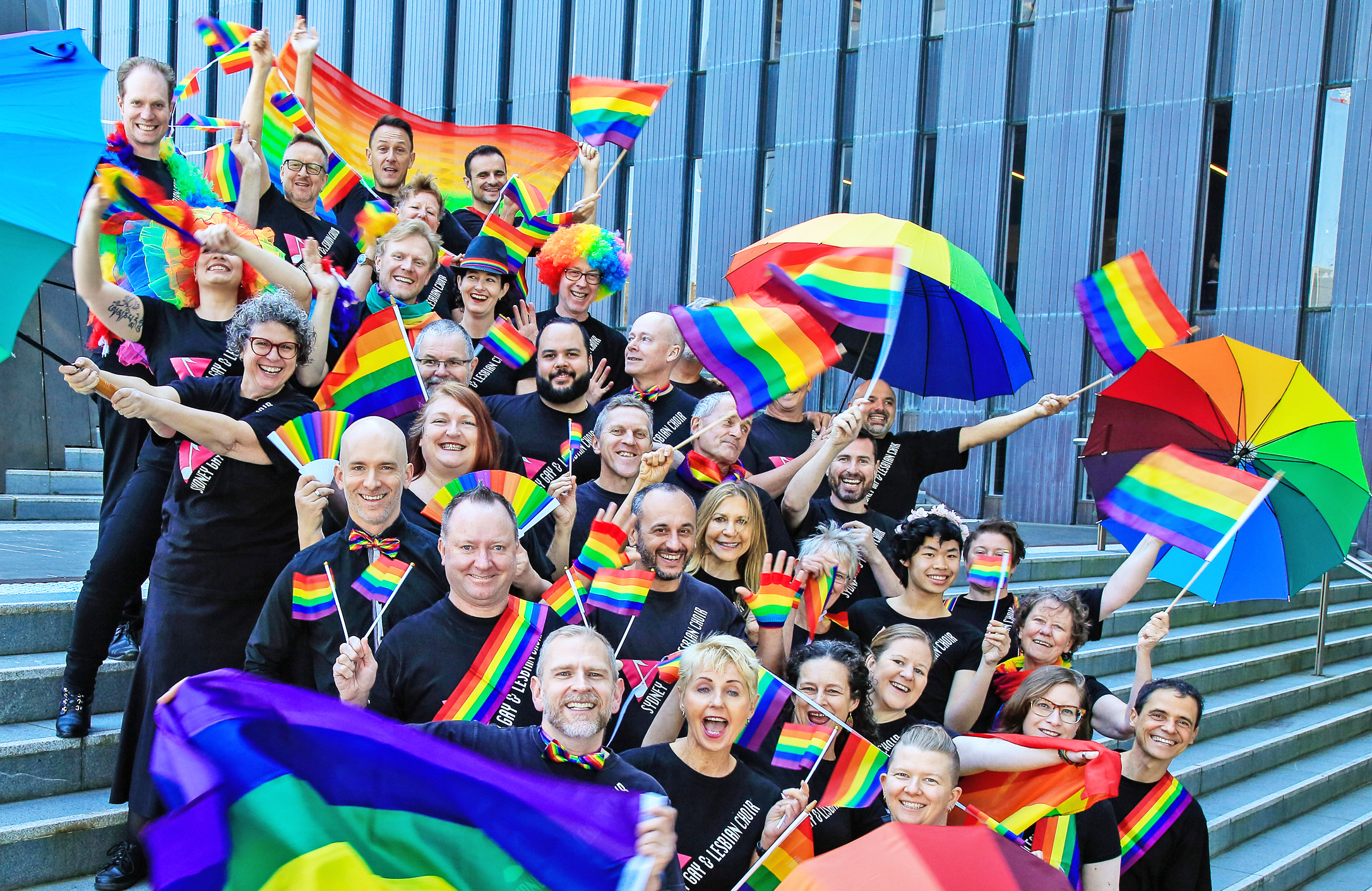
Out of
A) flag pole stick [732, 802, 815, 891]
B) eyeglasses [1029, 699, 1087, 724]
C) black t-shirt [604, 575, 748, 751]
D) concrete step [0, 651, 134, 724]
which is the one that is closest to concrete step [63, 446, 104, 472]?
concrete step [0, 651, 134, 724]

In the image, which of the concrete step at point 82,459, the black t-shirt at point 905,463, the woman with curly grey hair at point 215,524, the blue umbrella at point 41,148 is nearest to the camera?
the blue umbrella at point 41,148

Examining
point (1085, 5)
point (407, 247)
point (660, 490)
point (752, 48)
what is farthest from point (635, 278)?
point (660, 490)

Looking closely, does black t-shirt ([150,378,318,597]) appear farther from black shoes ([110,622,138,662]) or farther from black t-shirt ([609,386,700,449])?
black t-shirt ([609,386,700,449])

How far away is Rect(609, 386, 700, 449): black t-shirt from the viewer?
580 cm

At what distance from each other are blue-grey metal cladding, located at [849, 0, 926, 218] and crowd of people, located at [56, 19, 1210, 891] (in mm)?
12190

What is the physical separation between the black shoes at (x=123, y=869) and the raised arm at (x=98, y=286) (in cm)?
177

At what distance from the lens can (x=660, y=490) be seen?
4.39m

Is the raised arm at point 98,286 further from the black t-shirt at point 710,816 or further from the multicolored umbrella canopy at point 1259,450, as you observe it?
the multicolored umbrella canopy at point 1259,450

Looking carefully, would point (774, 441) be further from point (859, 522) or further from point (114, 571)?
point (114, 571)

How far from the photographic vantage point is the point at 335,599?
367 cm

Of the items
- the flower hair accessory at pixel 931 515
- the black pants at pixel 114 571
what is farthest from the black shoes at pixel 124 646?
the flower hair accessory at pixel 931 515

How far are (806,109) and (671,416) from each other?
13672mm

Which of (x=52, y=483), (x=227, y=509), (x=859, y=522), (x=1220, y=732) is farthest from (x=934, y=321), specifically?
(x=52, y=483)

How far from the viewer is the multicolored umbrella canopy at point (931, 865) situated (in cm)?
224
